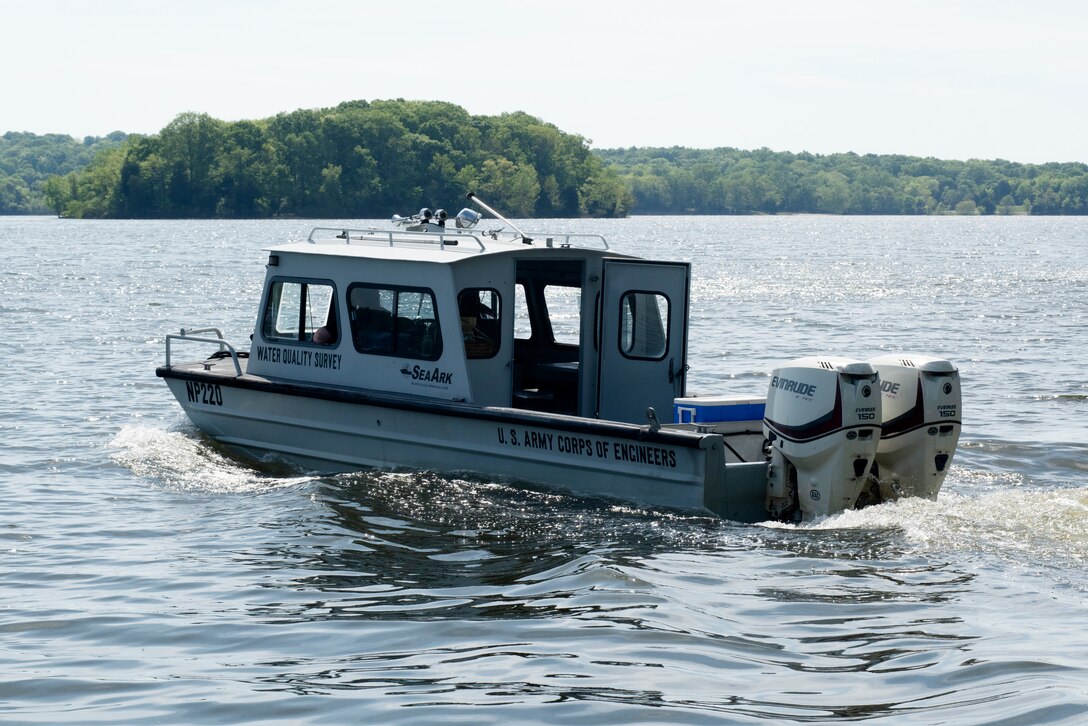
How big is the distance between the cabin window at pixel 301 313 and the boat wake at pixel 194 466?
1.32 m

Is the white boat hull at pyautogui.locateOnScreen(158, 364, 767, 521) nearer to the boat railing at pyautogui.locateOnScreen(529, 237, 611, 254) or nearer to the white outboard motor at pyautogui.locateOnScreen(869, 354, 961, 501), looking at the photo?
the white outboard motor at pyautogui.locateOnScreen(869, 354, 961, 501)

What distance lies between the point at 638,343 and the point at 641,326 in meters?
0.16

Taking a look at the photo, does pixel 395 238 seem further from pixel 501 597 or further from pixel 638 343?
pixel 501 597

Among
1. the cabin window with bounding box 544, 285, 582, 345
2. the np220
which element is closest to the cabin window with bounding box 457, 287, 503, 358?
the cabin window with bounding box 544, 285, 582, 345

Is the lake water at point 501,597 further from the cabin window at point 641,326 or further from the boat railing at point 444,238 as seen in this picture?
the boat railing at point 444,238

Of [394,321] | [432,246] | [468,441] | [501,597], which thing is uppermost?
[432,246]

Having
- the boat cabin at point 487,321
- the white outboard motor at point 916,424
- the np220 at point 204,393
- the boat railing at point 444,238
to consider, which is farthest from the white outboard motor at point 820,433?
the np220 at point 204,393

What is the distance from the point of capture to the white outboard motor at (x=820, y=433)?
1001 centimetres

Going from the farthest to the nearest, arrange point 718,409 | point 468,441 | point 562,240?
1. point 562,240
2. point 468,441
3. point 718,409

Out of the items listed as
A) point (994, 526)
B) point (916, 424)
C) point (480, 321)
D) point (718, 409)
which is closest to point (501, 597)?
point (718, 409)

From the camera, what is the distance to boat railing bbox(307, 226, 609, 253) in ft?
41.7

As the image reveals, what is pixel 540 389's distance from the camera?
43.5 feet

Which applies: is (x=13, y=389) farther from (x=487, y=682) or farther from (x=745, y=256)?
(x=745, y=256)

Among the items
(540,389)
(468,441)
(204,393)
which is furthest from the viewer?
(204,393)
